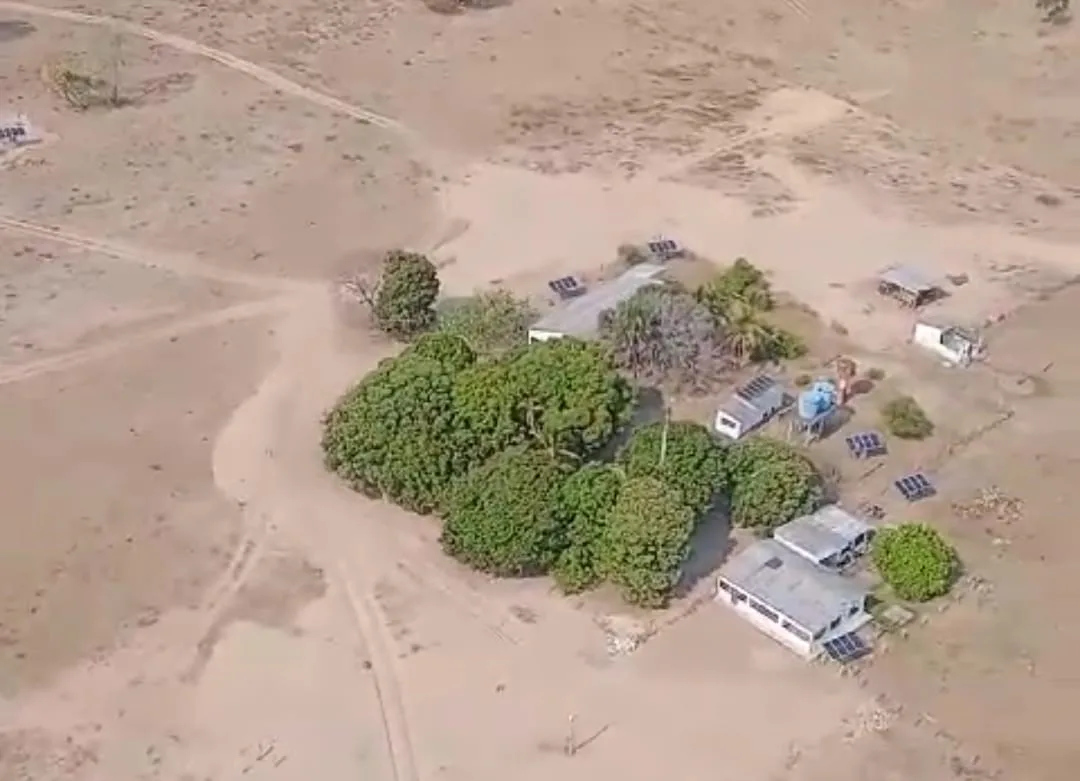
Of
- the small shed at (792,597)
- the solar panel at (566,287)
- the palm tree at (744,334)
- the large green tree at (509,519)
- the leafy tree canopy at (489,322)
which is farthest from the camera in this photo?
the solar panel at (566,287)

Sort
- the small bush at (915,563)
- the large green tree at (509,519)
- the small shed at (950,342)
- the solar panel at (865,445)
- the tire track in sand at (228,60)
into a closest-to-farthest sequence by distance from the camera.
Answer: the large green tree at (509,519), the small bush at (915,563), the solar panel at (865,445), the small shed at (950,342), the tire track in sand at (228,60)

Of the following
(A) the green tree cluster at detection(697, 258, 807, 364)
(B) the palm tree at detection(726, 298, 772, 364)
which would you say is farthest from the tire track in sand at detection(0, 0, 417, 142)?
(B) the palm tree at detection(726, 298, 772, 364)

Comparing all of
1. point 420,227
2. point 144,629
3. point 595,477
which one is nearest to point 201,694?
point 144,629

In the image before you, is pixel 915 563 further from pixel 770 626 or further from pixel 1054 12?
pixel 1054 12

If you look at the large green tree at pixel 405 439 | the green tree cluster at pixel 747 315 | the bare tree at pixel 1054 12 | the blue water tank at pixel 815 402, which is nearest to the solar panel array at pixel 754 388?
the blue water tank at pixel 815 402

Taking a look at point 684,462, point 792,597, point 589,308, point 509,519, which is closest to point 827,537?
point 792,597

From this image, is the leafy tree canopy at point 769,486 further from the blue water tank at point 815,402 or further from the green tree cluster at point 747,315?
the green tree cluster at point 747,315

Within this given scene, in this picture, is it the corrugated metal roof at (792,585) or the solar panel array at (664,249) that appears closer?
the corrugated metal roof at (792,585)

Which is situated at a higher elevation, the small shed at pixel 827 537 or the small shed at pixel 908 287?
the small shed at pixel 908 287

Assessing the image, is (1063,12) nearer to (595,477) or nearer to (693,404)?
(693,404)
